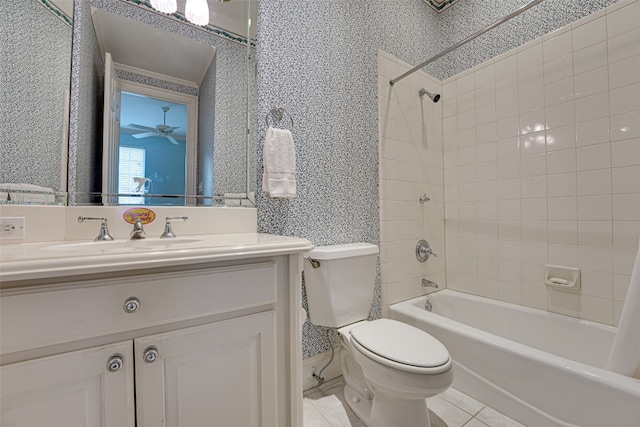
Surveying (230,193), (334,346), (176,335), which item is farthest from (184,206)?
(334,346)

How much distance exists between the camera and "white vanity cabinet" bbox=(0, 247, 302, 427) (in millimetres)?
537

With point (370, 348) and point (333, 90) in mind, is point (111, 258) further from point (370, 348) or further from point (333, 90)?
point (333, 90)

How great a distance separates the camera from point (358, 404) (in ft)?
4.34

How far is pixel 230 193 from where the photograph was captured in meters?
1.29

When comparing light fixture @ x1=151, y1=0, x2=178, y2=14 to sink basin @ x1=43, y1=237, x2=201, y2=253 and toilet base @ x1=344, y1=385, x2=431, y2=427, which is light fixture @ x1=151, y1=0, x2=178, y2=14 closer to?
sink basin @ x1=43, y1=237, x2=201, y2=253

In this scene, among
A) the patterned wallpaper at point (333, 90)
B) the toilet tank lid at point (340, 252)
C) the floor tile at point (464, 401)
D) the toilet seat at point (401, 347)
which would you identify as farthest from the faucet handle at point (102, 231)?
the floor tile at point (464, 401)

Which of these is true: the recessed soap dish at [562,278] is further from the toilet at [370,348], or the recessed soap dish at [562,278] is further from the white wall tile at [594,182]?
the toilet at [370,348]

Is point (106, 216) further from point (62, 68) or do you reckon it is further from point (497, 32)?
point (497, 32)

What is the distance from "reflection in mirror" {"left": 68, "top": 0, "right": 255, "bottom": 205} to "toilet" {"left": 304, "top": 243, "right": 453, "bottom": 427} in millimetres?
622

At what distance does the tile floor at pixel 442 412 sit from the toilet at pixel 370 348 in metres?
0.09

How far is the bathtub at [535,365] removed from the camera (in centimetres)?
98

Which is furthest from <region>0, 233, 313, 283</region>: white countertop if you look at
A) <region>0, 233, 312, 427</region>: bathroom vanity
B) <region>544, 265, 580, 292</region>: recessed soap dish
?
<region>544, 265, 580, 292</region>: recessed soap dish

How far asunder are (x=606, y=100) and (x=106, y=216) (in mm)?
2430

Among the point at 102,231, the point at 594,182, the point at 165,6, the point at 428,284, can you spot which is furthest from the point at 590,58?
the point at 102,231
